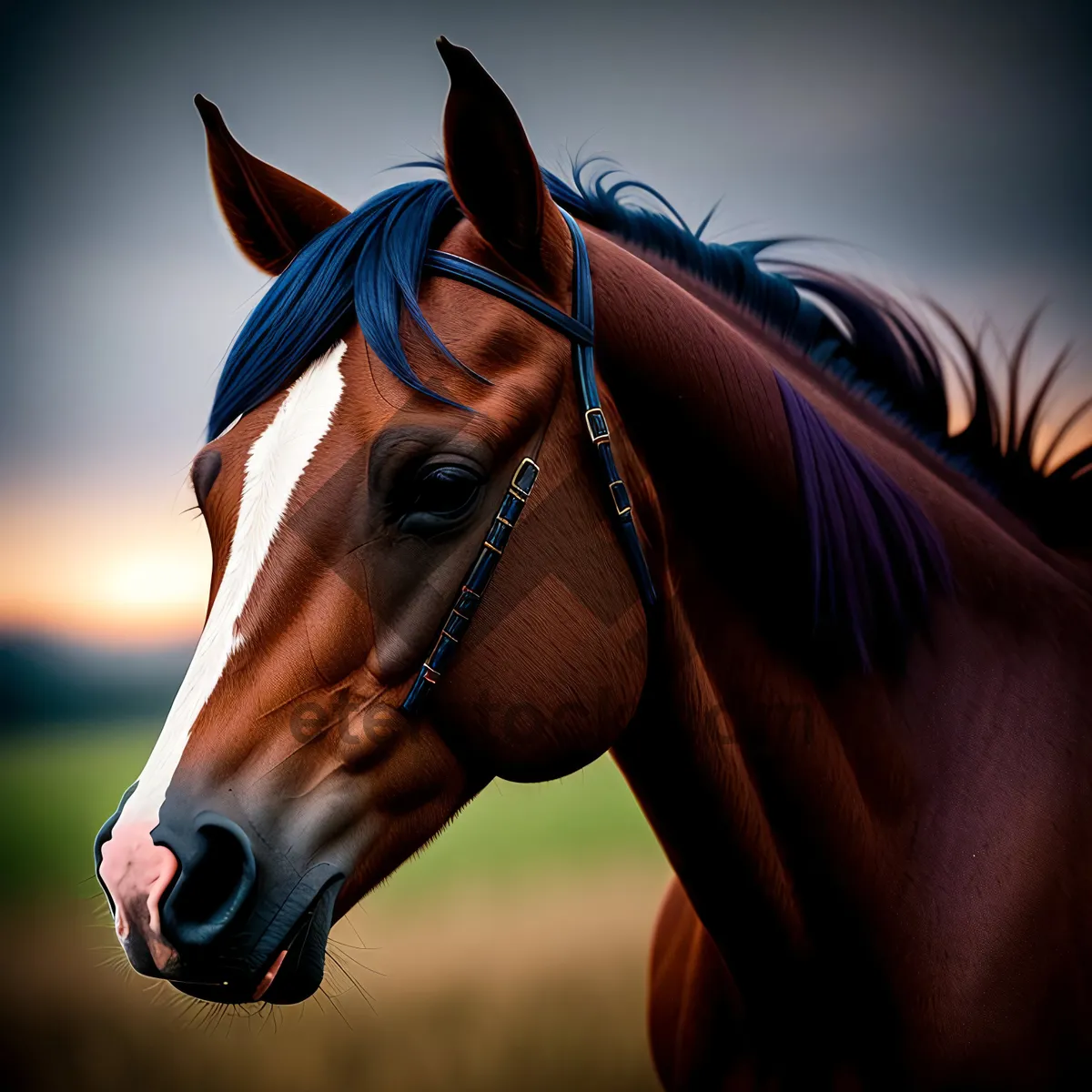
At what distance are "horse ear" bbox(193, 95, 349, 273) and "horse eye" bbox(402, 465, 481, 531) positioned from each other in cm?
49

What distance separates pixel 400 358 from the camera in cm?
91

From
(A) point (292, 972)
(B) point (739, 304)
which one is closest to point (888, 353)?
(B) point (739, 304)

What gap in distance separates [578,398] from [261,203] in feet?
1.78

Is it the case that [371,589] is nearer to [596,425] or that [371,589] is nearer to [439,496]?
[439,496]

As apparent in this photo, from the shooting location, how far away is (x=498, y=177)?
37.9 inches

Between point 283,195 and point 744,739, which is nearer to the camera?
point 744,739

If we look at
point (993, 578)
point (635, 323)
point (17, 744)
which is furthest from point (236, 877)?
point (17, 744)

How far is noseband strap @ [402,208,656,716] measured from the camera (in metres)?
0.93

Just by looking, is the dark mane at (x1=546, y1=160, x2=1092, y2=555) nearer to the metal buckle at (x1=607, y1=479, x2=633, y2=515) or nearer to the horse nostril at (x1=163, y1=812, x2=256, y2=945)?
the metal buckle at (x1=607, y1=479, x2=633, y2=515)

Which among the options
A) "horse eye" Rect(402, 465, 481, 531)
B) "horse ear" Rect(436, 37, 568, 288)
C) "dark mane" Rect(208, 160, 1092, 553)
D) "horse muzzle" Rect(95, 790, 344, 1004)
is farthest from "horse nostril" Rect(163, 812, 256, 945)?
"horse ear" Rect(436, 37, 568, 288)

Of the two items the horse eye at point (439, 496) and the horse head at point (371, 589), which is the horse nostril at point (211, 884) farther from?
the horse eye at point (439, 496)

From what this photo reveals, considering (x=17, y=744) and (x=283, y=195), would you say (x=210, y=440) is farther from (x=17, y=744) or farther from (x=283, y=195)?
(x=17, y=744)

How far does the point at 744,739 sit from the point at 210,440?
0.75 metres

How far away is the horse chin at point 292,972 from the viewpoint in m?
0.82
